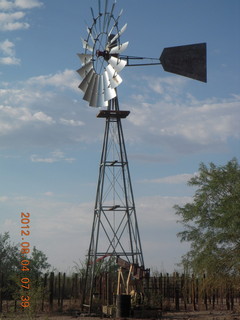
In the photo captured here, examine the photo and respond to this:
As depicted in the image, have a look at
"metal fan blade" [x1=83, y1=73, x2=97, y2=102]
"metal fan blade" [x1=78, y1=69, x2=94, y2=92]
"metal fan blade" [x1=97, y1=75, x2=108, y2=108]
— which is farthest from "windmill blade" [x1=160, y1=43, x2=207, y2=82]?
"metal fan blade" [x1=78, y1=69, x2=94, y2=92]

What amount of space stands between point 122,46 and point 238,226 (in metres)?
7.95

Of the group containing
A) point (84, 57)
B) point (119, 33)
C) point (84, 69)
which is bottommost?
point (84, 69)

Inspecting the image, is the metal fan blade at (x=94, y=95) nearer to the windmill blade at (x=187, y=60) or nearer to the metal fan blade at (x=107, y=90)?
the metal fan blade at (x=107, y=90)

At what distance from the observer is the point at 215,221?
65.0 feet

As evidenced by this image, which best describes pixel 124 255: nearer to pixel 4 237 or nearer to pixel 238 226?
pixel 238 226

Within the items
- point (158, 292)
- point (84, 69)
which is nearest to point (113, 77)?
point (84, 69)

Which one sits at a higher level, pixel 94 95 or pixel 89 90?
pixel 89 90

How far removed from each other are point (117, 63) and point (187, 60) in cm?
255

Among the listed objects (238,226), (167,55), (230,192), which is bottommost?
(238,226)

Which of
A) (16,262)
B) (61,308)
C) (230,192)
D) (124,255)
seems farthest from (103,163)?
(16,262)

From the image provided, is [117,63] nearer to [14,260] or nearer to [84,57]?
[84,57]

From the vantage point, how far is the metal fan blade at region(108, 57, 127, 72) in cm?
1859

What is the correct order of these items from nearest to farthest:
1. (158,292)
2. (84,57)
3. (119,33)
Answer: (119,33)
(84,57)
(158,292)

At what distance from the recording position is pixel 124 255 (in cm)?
1995
